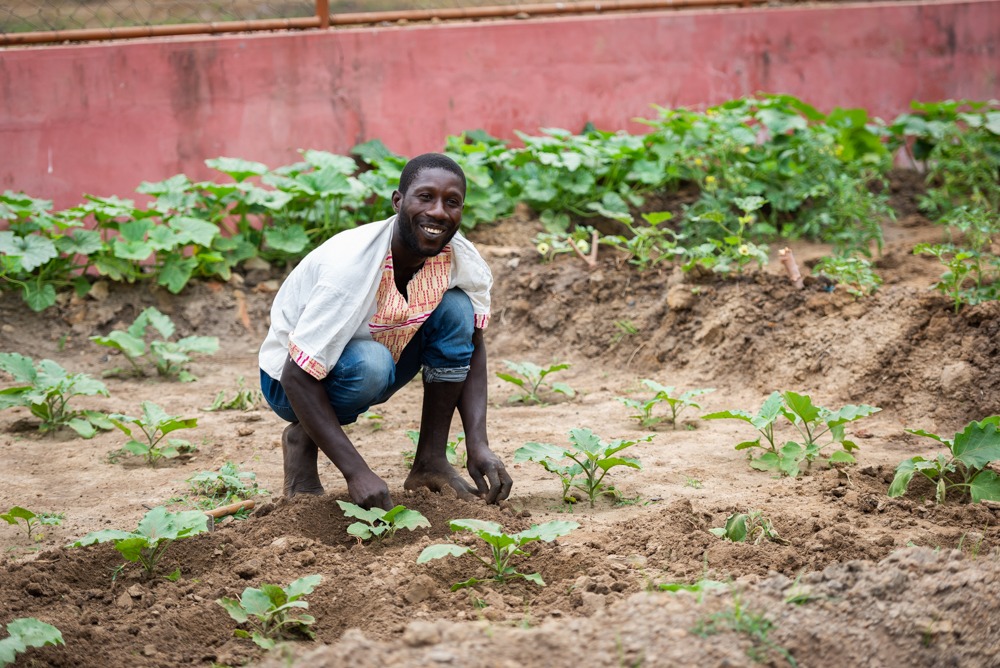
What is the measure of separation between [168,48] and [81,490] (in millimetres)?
3612

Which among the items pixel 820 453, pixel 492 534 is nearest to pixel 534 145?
pixel 820 453

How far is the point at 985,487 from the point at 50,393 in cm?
362

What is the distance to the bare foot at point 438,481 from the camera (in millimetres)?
3484

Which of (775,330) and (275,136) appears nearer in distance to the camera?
(775,330)

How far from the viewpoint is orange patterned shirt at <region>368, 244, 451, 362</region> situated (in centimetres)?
333

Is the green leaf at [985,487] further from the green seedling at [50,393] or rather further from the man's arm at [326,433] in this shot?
the green seedling at [50,393]

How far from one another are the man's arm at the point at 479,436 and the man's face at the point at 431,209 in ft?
1.63

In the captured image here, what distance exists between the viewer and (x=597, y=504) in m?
3.51

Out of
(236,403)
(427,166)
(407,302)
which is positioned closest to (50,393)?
(236,403)

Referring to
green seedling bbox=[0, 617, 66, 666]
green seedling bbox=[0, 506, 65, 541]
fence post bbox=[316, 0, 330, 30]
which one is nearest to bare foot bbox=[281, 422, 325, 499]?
green seedling bbox=[0, 506, 65, 541]

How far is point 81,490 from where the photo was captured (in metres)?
3.76

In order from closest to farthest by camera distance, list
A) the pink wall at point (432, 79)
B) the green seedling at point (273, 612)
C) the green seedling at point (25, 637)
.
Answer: the green seedling at point (25, 637) → the green seedling at point (273, 612) → the pink wall at point (432, 79)

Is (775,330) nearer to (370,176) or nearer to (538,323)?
(538,323)

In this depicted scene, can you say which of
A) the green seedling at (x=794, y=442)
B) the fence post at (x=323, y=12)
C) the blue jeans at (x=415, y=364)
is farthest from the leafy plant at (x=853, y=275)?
the fence post at (x=323, y=12)
